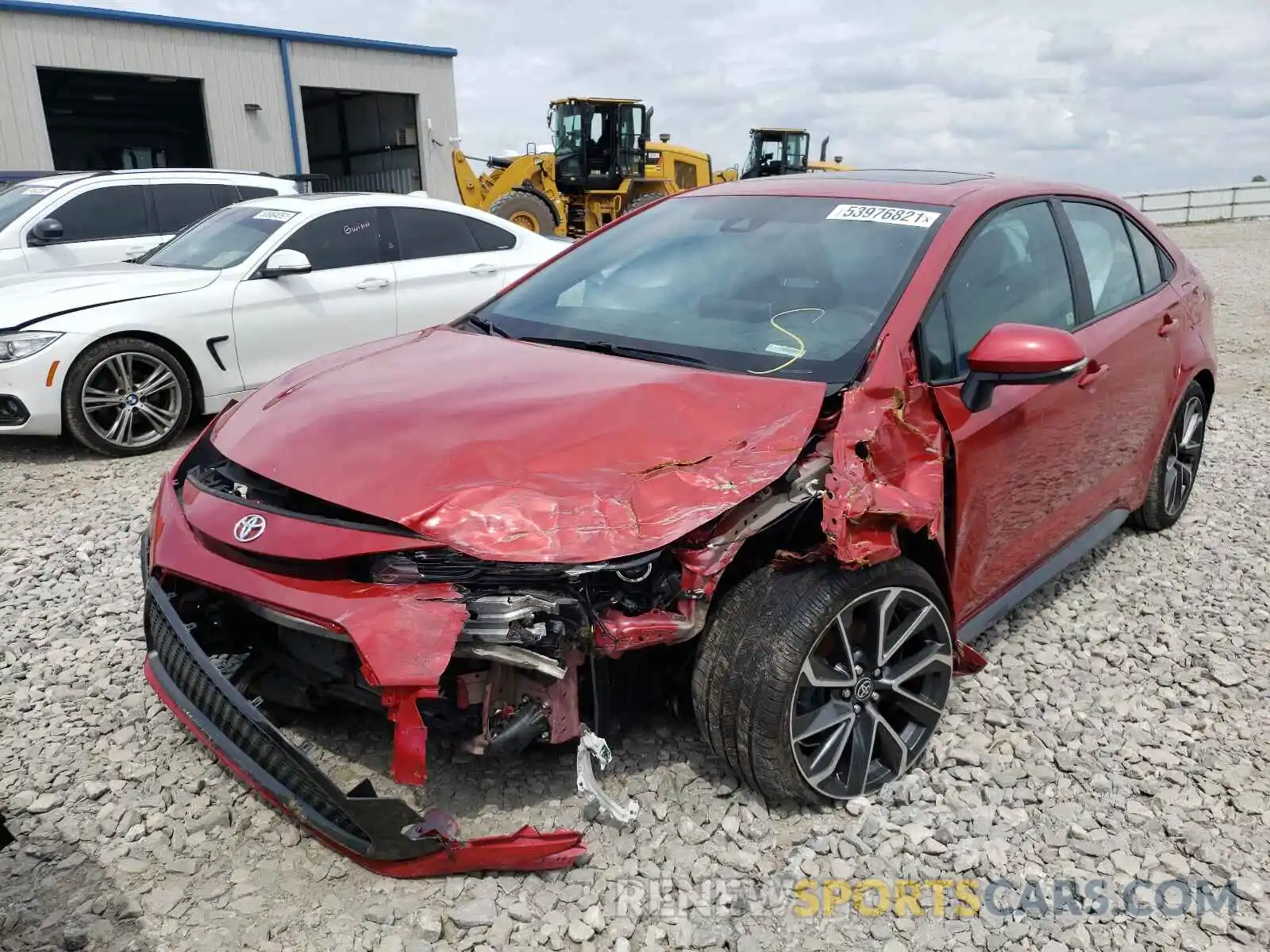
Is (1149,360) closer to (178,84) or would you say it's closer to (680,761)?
(680,761)

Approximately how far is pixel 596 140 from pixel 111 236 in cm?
987

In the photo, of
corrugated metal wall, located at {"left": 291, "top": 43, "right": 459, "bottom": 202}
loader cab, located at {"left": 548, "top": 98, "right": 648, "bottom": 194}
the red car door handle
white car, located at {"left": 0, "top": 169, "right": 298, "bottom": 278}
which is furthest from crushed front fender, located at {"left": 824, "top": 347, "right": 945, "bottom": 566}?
corrugated metal wall, located at {"left": 291, "top": 43, "right": 459, "bottom": 202}

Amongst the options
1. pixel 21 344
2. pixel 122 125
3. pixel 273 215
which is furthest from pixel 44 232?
pixel 122 125

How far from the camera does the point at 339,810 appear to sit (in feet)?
7.34

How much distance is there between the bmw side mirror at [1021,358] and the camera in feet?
8.89

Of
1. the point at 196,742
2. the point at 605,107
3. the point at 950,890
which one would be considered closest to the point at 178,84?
the point at 605,107

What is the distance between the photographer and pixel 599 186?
667 inches

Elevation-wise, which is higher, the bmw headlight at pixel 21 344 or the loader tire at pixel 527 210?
the loader tire at pixel 527 210

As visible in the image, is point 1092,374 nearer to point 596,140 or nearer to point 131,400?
point 131,400

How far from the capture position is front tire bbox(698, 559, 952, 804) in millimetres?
2449

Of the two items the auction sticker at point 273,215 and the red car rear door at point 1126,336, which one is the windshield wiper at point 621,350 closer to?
the red car rear door at point 1126,336

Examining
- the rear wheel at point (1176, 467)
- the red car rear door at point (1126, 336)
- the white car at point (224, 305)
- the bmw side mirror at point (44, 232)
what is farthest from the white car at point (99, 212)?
the rear wheel at point (1176, 467)

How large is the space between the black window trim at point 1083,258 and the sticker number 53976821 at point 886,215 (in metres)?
0.80

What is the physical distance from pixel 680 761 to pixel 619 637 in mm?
740
